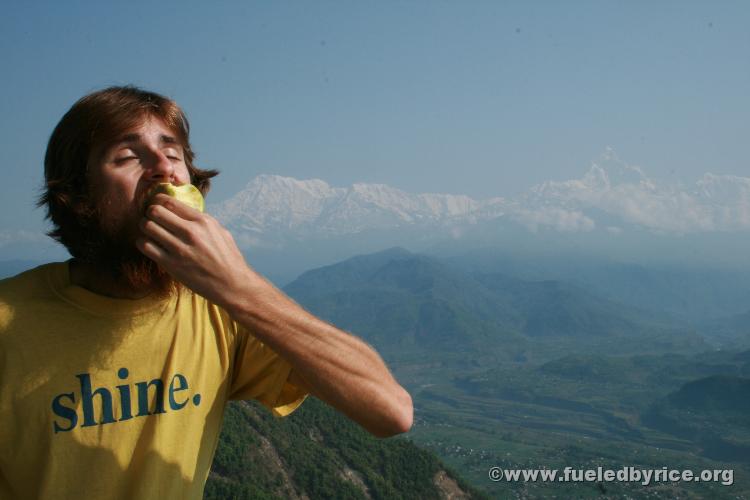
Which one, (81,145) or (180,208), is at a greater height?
(81,145)

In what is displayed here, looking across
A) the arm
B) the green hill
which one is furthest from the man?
the green hill

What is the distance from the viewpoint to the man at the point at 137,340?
6.43 feet

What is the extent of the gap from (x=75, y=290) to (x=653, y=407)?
207 metres

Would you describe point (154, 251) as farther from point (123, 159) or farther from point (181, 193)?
point (123, 159)

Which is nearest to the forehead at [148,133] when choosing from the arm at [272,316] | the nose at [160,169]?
the nose at [160,169]

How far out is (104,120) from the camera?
2.46m

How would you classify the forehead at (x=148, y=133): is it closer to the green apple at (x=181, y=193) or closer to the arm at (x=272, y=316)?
the green apple at (x=181, y=193)

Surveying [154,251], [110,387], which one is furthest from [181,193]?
[110,387]

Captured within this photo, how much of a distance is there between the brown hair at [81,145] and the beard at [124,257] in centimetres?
6

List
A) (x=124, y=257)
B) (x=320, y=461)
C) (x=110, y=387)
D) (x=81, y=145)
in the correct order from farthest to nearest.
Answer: (x=320, y=461), (x=81, y=145), (x=124, y=257), (x=110, y=387)

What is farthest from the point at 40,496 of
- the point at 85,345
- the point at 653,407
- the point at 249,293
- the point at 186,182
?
the point at 653,407

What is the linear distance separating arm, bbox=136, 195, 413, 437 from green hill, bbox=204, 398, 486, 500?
56.9 metres

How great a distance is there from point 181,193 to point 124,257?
403 millimetres

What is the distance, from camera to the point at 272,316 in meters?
1.95
